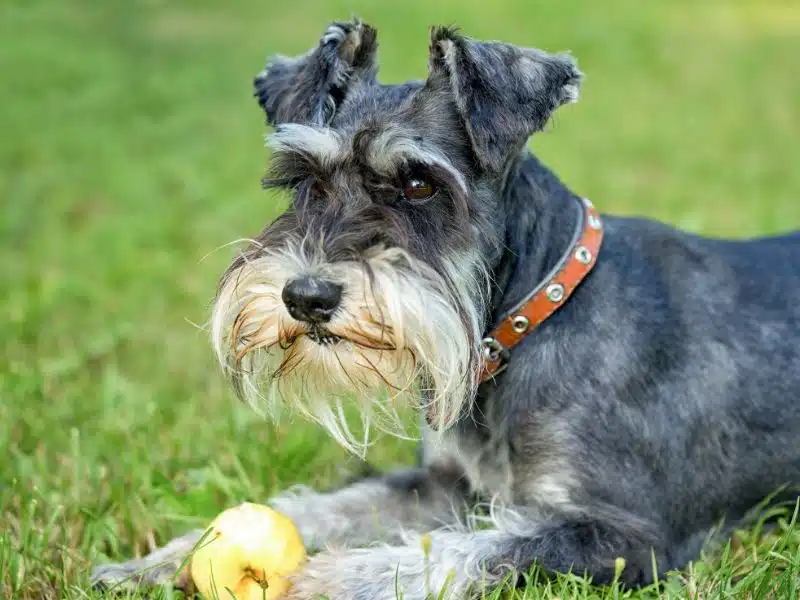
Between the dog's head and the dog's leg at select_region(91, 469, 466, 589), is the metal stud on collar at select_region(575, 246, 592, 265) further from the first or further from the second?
the dog's leg at select_region(91, 469, 466, 589)

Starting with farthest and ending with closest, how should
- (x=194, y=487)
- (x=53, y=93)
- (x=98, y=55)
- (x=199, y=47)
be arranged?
(x=199, y=47), (x=98, y=55), (x=53, y=93), (x=194, y=487)

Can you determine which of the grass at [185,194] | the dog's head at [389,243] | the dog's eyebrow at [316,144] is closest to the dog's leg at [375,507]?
the grass at [185,194]

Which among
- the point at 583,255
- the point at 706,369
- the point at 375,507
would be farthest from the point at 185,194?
the point at 706,369

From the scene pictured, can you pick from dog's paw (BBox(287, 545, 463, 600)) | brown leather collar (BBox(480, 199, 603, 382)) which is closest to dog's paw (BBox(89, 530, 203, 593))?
dog's paw (BBox(287, 545, 463, 600))

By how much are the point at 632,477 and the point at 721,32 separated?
50.9 feet

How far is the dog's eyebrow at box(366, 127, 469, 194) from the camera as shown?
11.0ft

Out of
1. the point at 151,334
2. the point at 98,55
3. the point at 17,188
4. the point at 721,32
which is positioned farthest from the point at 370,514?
the point at 721,32

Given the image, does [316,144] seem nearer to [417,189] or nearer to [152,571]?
[417,189]

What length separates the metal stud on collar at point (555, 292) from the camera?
3646 mm

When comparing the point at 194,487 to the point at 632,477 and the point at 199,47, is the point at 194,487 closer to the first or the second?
the point at 632,477

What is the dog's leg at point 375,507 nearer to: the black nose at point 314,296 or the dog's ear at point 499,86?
the black nose at point 314,296

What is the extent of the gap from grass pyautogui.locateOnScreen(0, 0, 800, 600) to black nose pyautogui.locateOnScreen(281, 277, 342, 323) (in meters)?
1.11

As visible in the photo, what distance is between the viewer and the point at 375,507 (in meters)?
4.11

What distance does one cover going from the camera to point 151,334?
627 cm
